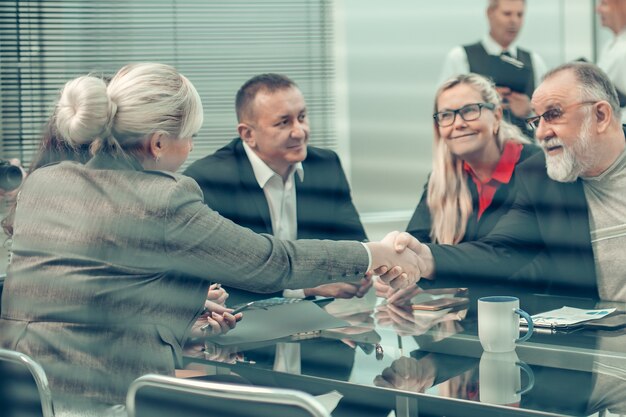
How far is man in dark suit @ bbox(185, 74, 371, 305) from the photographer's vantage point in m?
2.36

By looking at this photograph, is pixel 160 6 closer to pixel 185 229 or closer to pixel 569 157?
pixel 569 157

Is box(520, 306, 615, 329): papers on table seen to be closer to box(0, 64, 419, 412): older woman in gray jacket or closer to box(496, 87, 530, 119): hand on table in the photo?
box(0, 64, 419, 412): older woman in gray jacket

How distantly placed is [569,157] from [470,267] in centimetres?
30

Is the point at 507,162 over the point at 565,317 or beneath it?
over

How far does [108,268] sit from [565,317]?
73cm

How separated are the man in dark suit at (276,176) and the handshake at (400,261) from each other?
44 cm

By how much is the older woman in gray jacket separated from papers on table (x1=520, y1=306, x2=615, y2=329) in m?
0.44

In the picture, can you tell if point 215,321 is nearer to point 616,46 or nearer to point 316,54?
point 616,46

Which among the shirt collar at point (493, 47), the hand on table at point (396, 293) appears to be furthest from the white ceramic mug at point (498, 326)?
the shirt collar at point (493, 47)

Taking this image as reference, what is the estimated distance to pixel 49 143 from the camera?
4.99 feet

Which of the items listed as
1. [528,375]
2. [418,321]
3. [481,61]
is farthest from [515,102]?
[528,375]

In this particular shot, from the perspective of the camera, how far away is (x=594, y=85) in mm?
2004

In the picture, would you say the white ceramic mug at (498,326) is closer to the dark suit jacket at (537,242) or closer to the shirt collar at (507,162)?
the dark suit jacket at (537,242)

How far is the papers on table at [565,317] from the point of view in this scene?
151 centimetres
